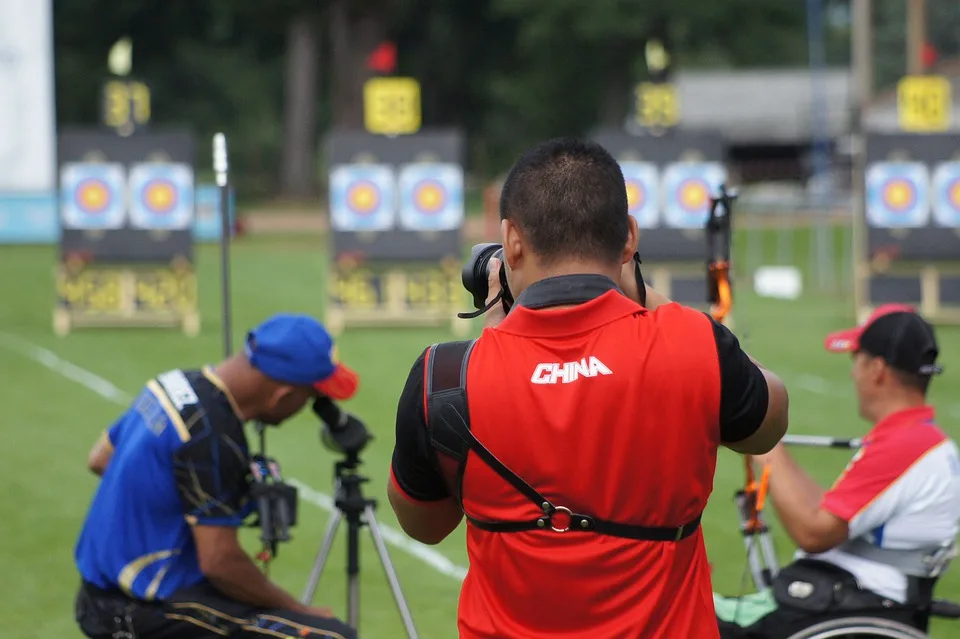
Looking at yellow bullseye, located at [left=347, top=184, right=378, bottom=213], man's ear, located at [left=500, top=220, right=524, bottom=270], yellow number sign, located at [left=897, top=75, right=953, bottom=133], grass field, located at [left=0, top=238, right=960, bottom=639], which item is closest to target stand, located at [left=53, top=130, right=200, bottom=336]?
grass field, located at [left=0, top=238, right=960, bottom=639]

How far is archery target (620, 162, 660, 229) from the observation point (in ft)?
56.4

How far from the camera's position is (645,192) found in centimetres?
1725

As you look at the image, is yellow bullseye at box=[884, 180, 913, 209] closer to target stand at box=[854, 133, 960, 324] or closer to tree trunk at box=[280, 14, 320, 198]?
target stand at box=[854, 133, 960, 324]

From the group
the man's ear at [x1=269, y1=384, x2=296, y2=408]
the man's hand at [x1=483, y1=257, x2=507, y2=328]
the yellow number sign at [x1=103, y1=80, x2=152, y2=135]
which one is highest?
the yellow number sign at [x1=103, y1=80, x2=152, y2=135]

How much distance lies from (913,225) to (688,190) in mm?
2473

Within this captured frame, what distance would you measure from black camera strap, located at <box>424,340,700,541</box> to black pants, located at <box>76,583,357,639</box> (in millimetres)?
1723

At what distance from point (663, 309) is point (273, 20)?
40916 mm

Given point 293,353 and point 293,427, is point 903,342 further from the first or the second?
point 293,427

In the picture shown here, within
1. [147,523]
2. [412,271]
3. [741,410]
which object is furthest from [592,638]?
[412,271]

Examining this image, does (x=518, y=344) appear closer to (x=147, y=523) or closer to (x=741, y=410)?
(x=741, y=410)

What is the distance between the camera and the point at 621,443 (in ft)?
8.16

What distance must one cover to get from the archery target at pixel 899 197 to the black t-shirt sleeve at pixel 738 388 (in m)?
14.7

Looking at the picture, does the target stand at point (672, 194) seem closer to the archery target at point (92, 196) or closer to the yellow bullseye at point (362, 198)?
the yellow bullseye at point (362, 198)

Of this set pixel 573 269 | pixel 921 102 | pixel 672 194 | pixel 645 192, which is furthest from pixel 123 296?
pixel 573 269
